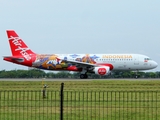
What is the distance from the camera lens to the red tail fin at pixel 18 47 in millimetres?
53656

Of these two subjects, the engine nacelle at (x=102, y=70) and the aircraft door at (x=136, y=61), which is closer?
the engine nacelle at (x=102, y=70)

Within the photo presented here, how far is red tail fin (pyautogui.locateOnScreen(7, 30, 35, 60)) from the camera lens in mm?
53656

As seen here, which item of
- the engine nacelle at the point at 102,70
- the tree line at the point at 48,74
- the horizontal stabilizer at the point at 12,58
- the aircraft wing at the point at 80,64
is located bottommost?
the tree line at the point at 48,74

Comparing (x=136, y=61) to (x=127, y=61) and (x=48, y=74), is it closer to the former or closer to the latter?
(x=127, y=61)

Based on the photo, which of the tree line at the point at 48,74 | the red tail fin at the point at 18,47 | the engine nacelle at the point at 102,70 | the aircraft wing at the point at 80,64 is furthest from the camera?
the tree line at the point at 48,74

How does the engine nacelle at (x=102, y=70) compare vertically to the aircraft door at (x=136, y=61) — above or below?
below

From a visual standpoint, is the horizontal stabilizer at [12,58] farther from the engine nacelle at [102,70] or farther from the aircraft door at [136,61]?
the aircraft door at [136,61]

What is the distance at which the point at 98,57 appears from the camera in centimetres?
5138

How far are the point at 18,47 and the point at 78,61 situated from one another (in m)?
7.83

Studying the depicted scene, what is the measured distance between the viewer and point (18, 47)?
53.7 m

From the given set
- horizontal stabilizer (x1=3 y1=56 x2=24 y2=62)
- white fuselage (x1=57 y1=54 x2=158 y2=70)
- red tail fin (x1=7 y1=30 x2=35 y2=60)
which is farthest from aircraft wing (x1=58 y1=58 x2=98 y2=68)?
horizontal stabilizer (x1=3 y1=56 x2=24 y2=62)

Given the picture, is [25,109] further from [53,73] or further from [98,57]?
[53,73]

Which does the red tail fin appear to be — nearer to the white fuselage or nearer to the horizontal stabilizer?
the horizontal stabilizer

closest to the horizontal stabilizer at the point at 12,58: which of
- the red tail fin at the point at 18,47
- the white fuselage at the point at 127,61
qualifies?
the red tail fin at the point at 18,47
